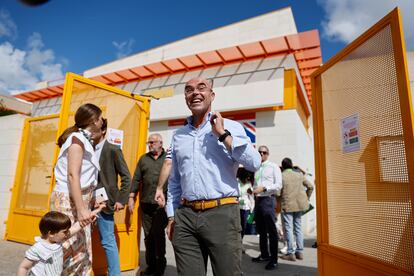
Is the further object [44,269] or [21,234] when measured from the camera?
[21,234]

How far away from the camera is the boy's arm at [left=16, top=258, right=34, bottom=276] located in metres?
2.27

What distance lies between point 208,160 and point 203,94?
0.50 metres

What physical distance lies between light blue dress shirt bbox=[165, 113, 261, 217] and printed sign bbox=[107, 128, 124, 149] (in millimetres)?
2542

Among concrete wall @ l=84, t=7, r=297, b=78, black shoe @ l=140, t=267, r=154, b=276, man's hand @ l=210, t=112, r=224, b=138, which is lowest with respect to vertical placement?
→ black shoe @ l=140, t=267, r=154, b=276

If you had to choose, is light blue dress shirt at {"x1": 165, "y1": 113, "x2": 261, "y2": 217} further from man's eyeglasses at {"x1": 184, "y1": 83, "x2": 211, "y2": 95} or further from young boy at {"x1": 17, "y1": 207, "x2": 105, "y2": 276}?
young boy at {"x1": 17, "y1": 207, "x2": 105, "y2": 276}

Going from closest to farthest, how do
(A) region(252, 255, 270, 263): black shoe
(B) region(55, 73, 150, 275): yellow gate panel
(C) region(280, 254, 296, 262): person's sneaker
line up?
(B) region(55, 73, 150, 275): yellow gate panel → (A) region(252, 255, 270, 263): black shoe → (C) region(280, 254, 296, 262): person's sneaker

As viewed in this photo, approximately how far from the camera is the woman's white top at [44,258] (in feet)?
7.59

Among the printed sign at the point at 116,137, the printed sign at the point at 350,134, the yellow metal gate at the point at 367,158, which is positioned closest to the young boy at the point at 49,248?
the printed sign at the point at 116,137

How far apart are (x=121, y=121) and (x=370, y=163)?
3.53 metres

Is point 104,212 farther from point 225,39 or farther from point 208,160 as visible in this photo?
point 225,39

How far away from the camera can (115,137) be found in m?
4.73

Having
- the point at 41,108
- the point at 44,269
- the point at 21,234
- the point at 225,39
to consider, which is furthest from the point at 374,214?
the point at 41,108

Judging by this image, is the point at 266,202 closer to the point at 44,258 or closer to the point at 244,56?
the point at 44,258

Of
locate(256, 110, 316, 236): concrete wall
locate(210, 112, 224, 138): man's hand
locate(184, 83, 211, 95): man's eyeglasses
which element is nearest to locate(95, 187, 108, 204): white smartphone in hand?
locate(184, 83, 211, 95): man's eyeglasses
